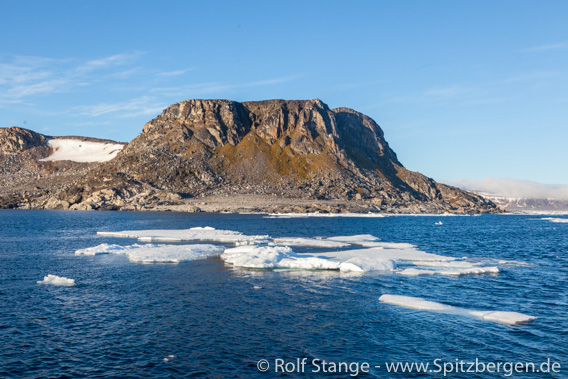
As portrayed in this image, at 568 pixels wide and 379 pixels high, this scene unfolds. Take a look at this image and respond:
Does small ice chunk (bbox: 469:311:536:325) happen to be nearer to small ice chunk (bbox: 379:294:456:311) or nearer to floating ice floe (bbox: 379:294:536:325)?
floating ice floe (bbox: 379:294:536:325)

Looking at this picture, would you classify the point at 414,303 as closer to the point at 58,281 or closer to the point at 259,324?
the point at 259,324

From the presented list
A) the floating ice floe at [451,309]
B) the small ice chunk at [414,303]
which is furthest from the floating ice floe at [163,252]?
the floating ice floe at [451,309]

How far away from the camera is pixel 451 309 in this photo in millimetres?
28281

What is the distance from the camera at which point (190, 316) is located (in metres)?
26.9

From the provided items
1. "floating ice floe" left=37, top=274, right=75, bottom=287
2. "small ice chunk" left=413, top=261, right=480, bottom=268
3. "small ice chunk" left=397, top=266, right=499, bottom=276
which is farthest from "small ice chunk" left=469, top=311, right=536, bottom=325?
"floating ice floe" left=37, top=274, right=75, bottom=287

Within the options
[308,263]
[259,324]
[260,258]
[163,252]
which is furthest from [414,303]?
[163,252]

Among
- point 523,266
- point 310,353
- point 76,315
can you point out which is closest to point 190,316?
point 76,315

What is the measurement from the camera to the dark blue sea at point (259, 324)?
63.8 feet

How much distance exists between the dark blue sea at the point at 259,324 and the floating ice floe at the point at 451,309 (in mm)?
732

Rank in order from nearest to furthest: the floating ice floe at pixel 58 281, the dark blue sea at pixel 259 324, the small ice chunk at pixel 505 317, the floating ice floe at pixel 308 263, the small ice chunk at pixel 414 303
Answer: the dark blue sea at pixel 259 324
the small ice chunk at pixel 505 317
the small ice chunk at pixel 414 303
the floating ice floe at pixel 58 281
the floating ice floe at pixel 308 263

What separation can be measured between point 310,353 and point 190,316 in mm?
9451

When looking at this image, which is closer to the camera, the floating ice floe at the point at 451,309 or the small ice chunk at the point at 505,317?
the small ice chunk at the point at 505,317

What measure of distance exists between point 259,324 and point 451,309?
43.2 feet

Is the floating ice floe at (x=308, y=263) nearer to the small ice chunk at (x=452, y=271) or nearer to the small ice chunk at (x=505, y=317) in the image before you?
the small ice chunk at (x=452, y=271)
